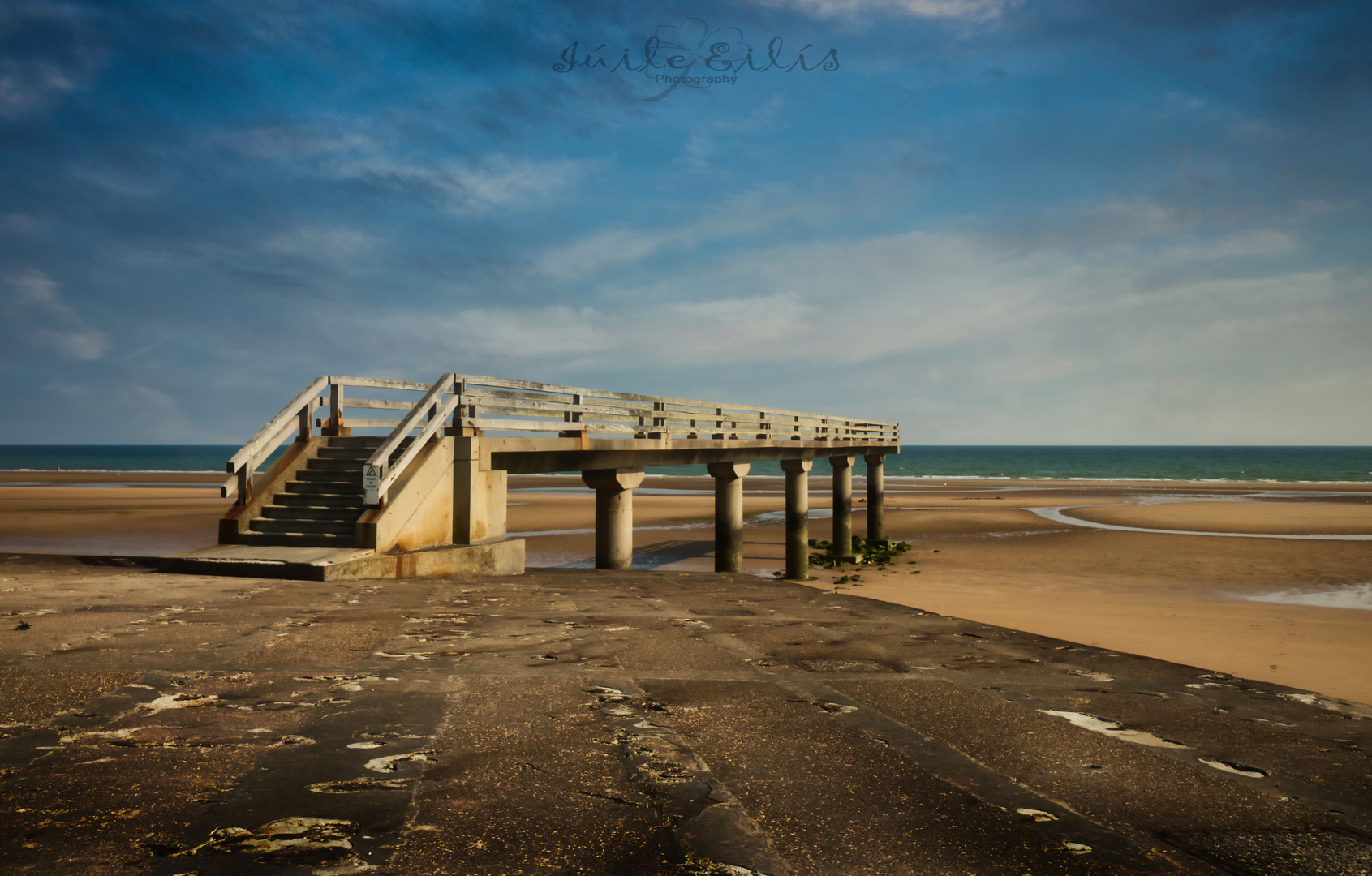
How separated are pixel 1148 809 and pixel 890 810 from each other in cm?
116

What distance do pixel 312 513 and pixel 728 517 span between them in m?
9.63

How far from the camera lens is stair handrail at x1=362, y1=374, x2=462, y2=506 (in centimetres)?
964

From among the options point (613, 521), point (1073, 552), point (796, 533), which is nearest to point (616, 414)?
point (613, 521)

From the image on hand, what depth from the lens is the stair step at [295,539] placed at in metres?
10.0

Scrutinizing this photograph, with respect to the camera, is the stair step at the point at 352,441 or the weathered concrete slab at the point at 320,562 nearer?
the weathered concrete slab at the point at 320,562

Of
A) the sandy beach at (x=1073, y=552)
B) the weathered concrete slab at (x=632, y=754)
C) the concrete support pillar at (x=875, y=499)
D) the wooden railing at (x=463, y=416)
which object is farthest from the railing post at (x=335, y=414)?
the concrete support pillar at (x=875, y=499)

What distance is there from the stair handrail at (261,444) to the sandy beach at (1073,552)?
8.70 m

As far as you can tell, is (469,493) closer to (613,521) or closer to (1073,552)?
Result: (613,521)

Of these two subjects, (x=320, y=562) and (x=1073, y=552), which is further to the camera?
(x=1073, y=552)

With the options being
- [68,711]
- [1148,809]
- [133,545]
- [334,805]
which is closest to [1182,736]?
[1148,809]

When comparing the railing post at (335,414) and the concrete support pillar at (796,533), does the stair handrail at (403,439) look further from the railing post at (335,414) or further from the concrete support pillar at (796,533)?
the concrete support pillar at (796,533)

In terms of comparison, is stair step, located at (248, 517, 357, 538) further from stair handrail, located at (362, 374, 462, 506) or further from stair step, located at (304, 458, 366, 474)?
stair step, located at (304, 458, 366, 474)

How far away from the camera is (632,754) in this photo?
3.81 meters

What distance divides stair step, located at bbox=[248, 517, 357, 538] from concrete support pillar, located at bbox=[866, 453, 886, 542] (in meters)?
19.2
